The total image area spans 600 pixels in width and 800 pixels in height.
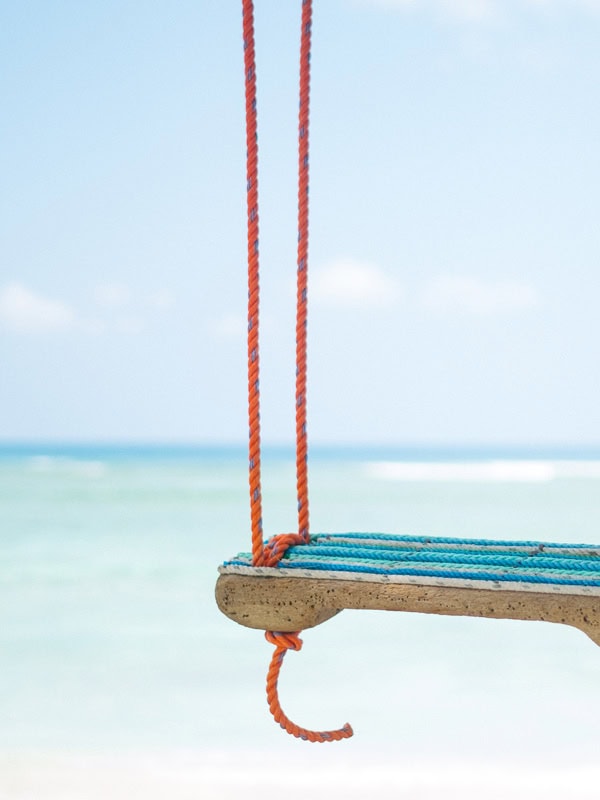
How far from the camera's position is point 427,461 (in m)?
18.2

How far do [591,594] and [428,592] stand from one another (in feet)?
0.63

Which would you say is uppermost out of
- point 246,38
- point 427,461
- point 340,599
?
point 246,38

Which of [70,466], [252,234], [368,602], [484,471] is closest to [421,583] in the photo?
[368,602]

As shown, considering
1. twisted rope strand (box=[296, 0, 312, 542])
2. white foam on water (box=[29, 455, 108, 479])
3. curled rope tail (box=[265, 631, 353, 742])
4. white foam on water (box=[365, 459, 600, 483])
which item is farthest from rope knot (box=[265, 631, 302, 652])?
white foam on water (box=[29, 455, 108, 479])

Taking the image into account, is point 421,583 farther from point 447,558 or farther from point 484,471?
point 484,471

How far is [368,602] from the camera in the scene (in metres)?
1.30

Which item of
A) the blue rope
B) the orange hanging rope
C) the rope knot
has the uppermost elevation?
the orange hanging rope

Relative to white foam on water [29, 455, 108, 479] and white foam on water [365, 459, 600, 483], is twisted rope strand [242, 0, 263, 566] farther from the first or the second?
white foam on water [29, 455, 108, 479]

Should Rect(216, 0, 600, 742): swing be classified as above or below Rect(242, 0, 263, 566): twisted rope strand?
below

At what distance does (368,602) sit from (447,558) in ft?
0.41

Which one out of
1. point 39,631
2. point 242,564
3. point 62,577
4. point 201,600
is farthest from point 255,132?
point 62,577

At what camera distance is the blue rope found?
127 centimetres

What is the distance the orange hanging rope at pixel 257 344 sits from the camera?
136cm

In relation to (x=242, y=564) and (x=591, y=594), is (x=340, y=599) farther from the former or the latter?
(x=591, y=594)
